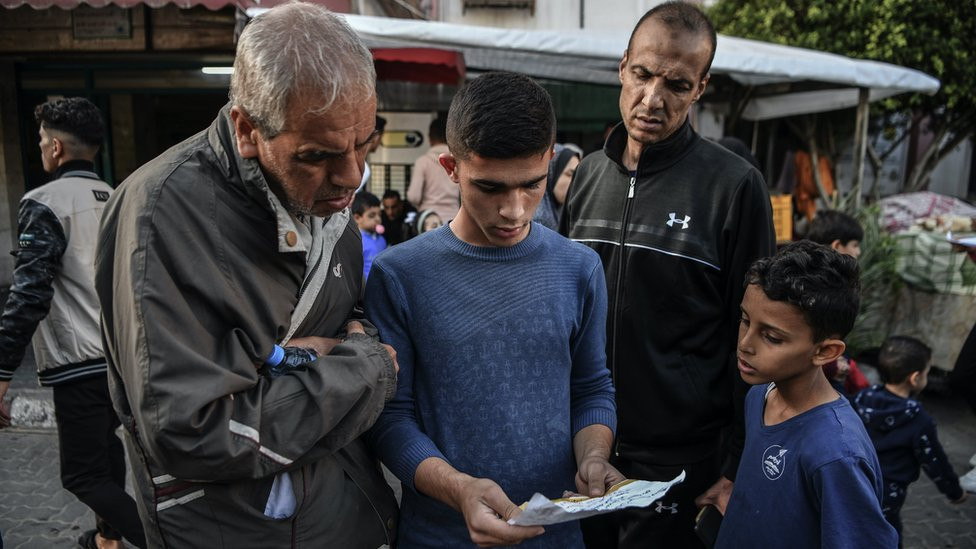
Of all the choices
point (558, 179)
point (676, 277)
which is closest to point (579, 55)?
point (558, 179)

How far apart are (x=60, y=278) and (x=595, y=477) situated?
299 centimetres

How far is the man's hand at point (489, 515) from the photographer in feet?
4.55

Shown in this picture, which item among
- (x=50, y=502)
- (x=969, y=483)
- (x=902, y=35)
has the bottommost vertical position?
(x=50, y=502)

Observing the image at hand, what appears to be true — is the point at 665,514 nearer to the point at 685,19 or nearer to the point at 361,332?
the point at 361,332

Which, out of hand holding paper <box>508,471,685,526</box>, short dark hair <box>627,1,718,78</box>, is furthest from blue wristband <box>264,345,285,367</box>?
short dark hair <box>627,1,718,78</box>

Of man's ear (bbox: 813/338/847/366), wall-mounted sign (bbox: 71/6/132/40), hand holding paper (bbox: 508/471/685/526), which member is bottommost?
hand holding paper (bbox: 508/471/685/526)

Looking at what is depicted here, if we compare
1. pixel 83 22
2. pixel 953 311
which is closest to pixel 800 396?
pixel 953 311

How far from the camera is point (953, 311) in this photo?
6.22 metres

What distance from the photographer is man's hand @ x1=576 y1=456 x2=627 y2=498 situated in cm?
160

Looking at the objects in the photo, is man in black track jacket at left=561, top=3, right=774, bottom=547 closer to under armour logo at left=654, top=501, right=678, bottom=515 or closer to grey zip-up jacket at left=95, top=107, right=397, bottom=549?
under armour logo at left=654, top=501, right=678, bottom=515

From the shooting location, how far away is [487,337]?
66.9 inches

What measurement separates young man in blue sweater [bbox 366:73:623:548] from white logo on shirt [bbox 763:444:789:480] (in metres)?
0.56

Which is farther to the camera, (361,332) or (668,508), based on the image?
(668,508)

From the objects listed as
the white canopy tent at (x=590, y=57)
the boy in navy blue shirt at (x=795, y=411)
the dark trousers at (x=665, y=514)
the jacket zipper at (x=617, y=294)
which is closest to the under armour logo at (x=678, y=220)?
the jacket zipper at (x=617, y=294)
